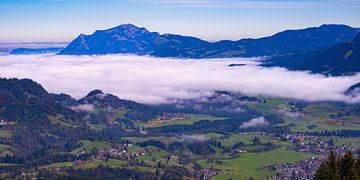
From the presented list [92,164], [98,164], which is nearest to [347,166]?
[98,164]

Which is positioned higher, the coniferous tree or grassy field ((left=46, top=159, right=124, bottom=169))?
the coniferous tree

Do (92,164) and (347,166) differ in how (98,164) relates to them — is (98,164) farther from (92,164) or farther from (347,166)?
(347,166)

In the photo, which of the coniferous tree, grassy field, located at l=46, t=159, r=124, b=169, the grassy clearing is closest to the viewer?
the coniferous tree

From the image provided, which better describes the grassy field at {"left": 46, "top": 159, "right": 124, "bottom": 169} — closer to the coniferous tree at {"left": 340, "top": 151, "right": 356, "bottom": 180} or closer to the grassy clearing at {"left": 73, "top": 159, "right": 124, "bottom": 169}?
the grassy clearing at {"left": 73, "top": 159, "right": 124, "bottom": 169}

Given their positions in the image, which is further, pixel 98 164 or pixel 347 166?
pixel 98 164

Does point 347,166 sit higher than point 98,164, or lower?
higher

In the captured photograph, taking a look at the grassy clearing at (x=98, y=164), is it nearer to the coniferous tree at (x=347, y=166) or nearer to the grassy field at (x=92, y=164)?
the grassy field at (x=92, y=164)

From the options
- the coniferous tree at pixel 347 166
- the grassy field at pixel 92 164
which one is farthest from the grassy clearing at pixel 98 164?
the coniferous tree at pixel 347 166

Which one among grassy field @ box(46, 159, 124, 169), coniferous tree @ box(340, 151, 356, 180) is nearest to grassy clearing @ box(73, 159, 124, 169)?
grassy field @ box(46, 159, 124, 169)

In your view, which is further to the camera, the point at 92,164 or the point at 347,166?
the point at 92,164

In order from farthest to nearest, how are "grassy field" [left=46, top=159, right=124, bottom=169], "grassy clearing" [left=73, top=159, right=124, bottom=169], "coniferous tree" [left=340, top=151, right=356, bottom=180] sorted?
"grassy field" [left=46, top=159, right=124, bottom=169], "grassy clearing" [left=73, top=159, right=124, bottom=169], "coniferous tree" [left=340, top=151, right=356, bottom=180]

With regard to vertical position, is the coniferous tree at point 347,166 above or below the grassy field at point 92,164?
above

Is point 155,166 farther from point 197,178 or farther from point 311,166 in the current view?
point 311,166

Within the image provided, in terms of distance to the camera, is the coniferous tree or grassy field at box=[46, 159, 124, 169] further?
grassy field at box=[46, 159, 124, 169]
